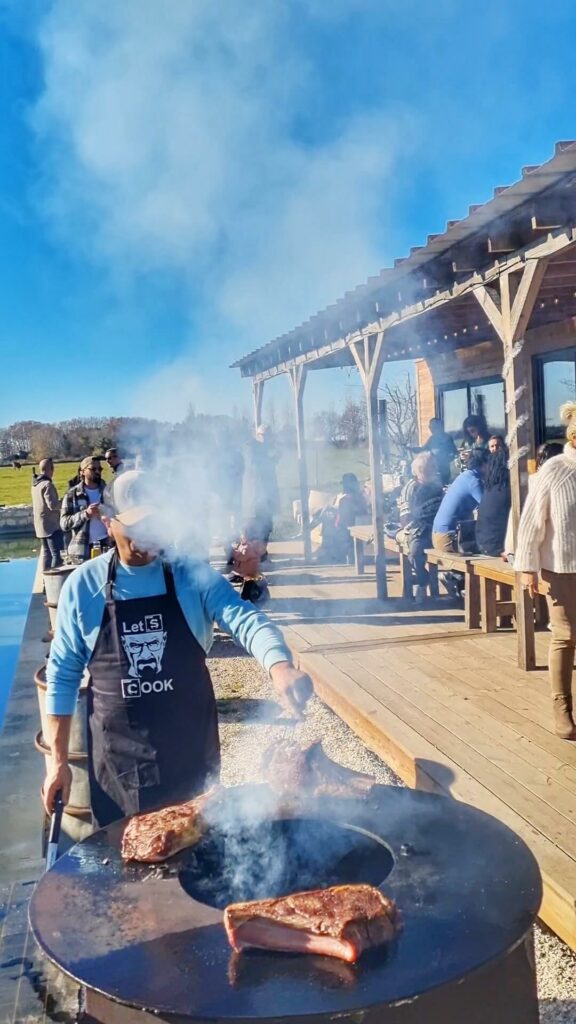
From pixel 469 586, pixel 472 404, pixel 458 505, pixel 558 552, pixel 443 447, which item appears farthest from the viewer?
pixel 472 404

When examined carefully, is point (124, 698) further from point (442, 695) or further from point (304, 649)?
point (304, 649)

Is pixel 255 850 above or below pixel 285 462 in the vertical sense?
below

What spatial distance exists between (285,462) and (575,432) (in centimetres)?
825

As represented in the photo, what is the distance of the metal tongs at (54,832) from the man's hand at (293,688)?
0.77 meters

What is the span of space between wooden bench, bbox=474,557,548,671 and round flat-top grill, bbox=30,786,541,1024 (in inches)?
108

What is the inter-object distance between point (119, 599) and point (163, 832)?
0.74 meters

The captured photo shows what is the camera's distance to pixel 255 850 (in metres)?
2.26

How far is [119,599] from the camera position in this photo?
253 centimetres

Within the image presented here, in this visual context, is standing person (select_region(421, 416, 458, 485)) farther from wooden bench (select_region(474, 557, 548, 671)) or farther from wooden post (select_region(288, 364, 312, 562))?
wooden bench (select_region(474, 557, 548, 671))

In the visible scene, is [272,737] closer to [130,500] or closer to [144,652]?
[144,652]

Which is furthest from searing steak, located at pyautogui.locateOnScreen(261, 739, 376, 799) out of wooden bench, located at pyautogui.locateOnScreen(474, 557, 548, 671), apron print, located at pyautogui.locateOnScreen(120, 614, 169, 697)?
wooden bench, located at pyautogui.locateOnScreen(474, 557, 548, 671)

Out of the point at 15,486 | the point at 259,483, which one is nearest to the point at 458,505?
the point at 259,483

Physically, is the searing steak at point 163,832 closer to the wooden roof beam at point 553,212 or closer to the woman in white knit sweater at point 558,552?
the woman in white knit sweater at point 558,552

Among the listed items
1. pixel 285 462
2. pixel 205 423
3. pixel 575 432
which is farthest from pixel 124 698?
pixel 285 462
